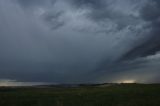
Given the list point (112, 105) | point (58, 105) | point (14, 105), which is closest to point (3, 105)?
point (14, 105)

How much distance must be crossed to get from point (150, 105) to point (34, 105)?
14962 millimetres

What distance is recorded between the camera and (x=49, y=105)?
36938mm

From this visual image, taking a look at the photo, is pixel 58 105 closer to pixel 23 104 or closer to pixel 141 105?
pixel 23 104

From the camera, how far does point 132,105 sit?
33.8 m

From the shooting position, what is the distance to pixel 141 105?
33.7 meters

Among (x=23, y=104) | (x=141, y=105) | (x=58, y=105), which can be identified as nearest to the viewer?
(x=141, y=105)

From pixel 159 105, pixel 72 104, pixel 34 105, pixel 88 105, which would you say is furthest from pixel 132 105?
pixel 34 105

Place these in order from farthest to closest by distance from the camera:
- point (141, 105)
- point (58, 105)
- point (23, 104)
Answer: point (23, 104) < point (58, 105) < point (141, 105)

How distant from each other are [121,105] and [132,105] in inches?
50.6

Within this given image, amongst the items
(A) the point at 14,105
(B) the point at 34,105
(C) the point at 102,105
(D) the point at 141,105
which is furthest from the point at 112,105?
(A) the point at 14,105

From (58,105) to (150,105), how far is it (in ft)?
36.8

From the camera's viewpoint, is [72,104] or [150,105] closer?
[150,105]

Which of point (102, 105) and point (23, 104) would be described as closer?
point (102, 105)

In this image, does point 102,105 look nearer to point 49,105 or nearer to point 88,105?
point 88,105
